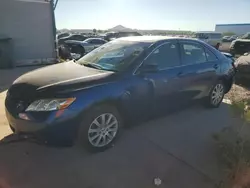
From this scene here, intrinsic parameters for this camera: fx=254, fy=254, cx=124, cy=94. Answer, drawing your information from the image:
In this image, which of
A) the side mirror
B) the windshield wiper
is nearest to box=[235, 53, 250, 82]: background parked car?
the side mirror

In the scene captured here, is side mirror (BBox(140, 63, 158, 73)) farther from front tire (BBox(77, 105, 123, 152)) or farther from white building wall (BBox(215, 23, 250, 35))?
white building wall (BBox(215, 23, 250, 35))

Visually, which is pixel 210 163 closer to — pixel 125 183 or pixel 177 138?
pixel 177 138

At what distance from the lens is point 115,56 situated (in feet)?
13.1

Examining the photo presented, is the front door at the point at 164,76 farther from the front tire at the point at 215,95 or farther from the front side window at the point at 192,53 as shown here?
the front tire at the point at 215,95

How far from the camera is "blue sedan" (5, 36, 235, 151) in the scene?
3.00 meters

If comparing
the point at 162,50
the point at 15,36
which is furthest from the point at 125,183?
the point at 15,36

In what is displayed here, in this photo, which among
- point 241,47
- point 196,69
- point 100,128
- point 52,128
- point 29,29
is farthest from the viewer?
point 241,47

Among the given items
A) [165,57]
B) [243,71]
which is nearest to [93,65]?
[165,57]

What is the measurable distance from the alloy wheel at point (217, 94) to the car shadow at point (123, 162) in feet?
4.31

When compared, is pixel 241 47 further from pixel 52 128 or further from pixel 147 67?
pixel 52 128

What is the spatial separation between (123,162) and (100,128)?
53cm

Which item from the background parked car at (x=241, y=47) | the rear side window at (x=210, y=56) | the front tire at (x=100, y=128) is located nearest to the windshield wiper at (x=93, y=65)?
the front tire at (x=100, y=128)

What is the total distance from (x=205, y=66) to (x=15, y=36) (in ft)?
30.1

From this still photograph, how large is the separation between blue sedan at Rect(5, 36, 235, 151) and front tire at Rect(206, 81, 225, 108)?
336 millimetres
